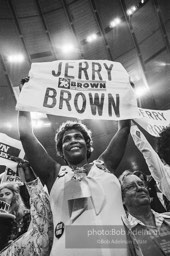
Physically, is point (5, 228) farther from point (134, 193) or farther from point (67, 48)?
→ point (67, 48)

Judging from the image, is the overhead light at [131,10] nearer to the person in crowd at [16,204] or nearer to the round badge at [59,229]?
the person in crowd at [16,204]

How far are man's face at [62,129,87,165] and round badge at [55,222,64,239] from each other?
0.56m

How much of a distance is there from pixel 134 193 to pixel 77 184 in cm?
85

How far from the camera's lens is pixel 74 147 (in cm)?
227

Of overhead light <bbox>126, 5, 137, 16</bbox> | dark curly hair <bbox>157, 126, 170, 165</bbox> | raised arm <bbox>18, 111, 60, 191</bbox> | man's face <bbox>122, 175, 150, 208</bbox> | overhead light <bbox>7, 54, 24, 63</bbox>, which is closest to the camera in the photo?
raised arm <bbox>18, 111, 60, 191</bbox>

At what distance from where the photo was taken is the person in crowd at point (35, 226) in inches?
73.5

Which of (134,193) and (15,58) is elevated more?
(15,58)

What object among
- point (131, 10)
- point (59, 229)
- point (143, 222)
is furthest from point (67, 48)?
point (59, 229)

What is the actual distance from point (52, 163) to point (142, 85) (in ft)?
27.2

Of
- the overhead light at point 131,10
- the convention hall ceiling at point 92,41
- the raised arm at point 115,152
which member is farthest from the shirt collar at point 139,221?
the overhead light at point 131,10

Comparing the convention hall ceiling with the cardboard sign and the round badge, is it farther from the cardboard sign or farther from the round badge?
the round badge

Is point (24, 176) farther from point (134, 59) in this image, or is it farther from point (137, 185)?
point (134, 59)

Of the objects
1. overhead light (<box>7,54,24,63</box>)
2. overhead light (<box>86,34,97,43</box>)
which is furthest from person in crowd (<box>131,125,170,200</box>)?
overhead light (<box>7,54,24,63</box>)

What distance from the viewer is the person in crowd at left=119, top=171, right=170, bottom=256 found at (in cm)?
201
